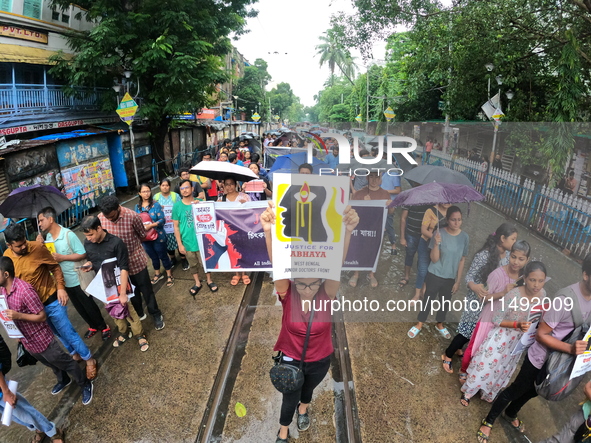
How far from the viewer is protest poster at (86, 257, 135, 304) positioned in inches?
136

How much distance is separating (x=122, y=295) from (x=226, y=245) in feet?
6.14

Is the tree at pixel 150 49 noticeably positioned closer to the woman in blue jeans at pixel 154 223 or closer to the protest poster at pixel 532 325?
the woman in blue jeans at pixel 154 223

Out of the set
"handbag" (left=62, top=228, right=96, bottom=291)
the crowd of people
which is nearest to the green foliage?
the crowd of people

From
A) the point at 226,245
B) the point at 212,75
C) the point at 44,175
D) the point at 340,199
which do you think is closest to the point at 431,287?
the point at 340,199

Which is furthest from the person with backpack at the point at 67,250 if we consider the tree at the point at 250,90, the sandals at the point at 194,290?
the tree at the point at 250,90

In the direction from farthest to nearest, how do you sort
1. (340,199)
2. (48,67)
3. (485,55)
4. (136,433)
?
(48,67)
(485,55)
(136,433)
(340,199)

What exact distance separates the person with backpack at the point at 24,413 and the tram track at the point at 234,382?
1198 millimetres

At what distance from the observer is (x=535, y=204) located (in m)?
7.87

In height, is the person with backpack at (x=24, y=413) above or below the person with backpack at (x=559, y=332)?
below

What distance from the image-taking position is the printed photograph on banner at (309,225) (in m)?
2.14

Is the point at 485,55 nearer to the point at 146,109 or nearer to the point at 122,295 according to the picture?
the point at 122,295

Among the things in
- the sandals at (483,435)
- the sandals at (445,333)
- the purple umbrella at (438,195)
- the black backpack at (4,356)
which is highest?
the purple umbrella at (438,195)

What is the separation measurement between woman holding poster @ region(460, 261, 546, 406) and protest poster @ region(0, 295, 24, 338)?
13.1 ft

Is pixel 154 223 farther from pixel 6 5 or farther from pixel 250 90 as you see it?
pixel 250 90
